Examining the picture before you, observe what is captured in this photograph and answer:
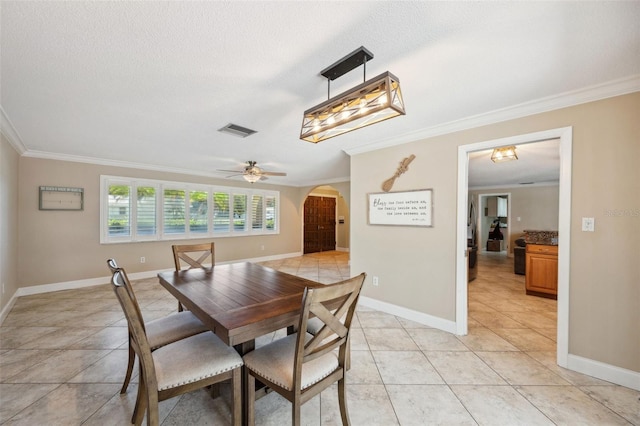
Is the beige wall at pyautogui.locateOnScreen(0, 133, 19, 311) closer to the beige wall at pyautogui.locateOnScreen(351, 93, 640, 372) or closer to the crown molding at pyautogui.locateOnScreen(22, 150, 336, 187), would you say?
the crown molding at pyautogui.locateOnScreen(22, 150, 336, 187)

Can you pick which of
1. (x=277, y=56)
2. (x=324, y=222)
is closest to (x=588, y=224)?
(x=277, y=56)

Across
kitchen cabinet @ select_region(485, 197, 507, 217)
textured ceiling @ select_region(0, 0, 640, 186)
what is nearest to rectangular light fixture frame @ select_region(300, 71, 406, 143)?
textured ceiling @ select_region(0, 0, 640, 186)

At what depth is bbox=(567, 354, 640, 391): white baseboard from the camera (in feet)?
6.32

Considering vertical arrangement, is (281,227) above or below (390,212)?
below

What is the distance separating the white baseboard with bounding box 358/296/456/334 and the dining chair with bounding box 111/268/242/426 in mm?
2360

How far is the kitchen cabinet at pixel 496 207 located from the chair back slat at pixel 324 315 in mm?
10568

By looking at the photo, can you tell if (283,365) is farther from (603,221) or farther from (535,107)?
(535,107)

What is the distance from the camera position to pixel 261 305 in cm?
166

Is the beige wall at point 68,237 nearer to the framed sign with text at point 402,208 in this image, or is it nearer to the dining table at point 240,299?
the dining table at point 240,299

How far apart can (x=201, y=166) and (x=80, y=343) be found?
3.58 metres

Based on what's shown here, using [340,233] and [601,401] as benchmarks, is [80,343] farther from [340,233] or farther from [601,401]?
[340,233]

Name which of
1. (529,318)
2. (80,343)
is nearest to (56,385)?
(80,343)

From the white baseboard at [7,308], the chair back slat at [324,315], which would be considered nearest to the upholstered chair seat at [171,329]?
the chair back slat at [324,315]

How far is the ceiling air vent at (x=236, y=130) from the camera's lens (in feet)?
9.53
